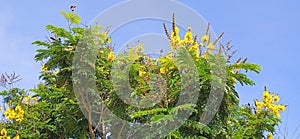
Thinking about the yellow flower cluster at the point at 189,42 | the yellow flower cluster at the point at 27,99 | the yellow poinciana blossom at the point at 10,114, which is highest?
the yellow flower cluster at the point at 189,42

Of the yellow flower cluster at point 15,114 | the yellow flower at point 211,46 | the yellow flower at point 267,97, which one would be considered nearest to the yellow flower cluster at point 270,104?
the yellow flower at point 267,97

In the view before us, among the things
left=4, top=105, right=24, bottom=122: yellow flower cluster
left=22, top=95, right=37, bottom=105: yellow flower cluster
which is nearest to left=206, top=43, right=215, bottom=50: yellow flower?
left=4, top=105, right=24, bottom=122: yellow flower cluster

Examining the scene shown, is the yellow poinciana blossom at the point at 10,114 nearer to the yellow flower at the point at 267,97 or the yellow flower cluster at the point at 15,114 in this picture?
the yellow flower cluster at the point at 15,114

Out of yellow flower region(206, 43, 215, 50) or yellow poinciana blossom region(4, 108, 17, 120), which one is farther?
yellow poinciana blossom region(4, 108, 17, 120)

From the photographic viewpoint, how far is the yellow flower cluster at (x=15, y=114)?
17.8 ft

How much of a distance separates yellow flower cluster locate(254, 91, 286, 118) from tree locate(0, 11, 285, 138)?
0.01 metres

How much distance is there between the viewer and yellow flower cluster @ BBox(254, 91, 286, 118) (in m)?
5.23

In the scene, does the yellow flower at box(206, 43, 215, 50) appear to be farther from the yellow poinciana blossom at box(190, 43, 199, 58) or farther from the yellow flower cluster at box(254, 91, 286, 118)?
the yellow flower cluster at box(254, 91, 286, 118)

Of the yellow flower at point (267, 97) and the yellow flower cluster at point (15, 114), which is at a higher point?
the yellow flower at point (267, 97)

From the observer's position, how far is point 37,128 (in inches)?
225

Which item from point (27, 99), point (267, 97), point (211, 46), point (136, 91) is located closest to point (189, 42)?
point (211, 46)

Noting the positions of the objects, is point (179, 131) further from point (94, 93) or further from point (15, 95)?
point (15, 95)

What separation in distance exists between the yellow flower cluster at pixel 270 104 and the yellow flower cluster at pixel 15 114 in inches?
123

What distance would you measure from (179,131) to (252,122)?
1440mm
